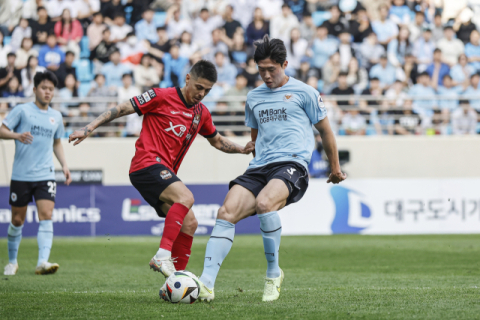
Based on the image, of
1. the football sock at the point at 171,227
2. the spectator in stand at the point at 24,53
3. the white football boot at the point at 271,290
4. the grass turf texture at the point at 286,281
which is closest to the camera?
the grass turf texture at the point at 286,281

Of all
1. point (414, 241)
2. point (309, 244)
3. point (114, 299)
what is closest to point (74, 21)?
point (309, 244)

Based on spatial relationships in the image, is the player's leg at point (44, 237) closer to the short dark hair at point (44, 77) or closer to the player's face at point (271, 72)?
the short dark hair at point (44, 77)

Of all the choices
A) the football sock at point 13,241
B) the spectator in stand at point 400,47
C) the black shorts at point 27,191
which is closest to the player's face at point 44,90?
the black shorts at point 27,191

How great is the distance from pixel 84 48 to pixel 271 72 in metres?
12.2

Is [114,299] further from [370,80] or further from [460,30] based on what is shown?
[460,30]

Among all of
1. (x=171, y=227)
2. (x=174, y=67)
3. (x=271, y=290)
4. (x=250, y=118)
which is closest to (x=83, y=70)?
(x=174, y=67)

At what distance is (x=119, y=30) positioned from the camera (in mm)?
16656

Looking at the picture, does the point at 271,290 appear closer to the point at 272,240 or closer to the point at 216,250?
the point at 272,240

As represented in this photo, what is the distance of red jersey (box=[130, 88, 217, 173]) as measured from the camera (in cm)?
585

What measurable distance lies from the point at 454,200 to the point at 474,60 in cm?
506

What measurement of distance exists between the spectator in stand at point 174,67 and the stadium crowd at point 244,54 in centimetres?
3

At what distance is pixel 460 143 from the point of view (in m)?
16.2

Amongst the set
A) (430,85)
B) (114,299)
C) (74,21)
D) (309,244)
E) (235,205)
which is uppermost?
(74,21)

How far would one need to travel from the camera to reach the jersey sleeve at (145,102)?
578cm
